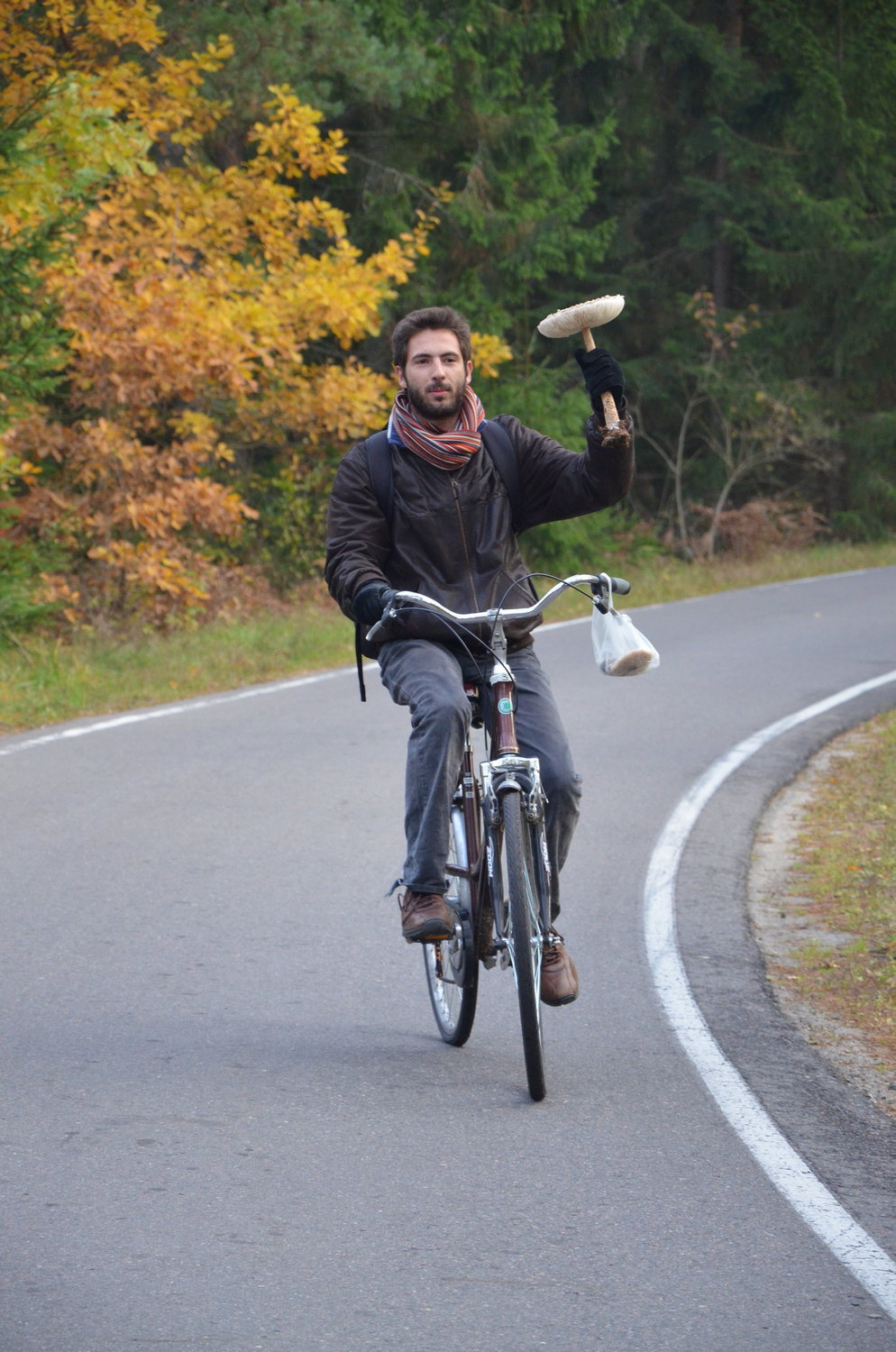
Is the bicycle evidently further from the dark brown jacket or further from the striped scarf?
the striped scarf

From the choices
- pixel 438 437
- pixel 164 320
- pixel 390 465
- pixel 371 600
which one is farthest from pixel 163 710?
pixel 371 600

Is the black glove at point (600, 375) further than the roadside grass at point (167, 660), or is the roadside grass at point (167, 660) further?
the roadside grass at point (167, 660)

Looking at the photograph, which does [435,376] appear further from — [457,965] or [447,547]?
[457,965]

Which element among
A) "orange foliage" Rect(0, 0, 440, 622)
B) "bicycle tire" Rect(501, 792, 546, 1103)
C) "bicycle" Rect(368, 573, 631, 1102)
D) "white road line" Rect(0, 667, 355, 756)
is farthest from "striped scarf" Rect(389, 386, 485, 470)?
"orange foliage" Rect(0, 0, 440, 622)

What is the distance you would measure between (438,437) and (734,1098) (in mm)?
2182

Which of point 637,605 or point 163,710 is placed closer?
point 163,710

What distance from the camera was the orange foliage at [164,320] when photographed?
638 inches

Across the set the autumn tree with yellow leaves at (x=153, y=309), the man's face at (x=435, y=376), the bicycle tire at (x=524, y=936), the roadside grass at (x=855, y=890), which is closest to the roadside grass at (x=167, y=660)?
the autumn tree with yellow leaves at (x=153, y=309)

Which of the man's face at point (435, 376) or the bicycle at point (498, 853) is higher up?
the man's face at point (435, 376)

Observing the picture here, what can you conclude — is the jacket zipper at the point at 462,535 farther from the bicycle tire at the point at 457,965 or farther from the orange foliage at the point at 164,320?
the orange foliage at the point at 164,320

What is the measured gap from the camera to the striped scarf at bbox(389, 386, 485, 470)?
5387mm

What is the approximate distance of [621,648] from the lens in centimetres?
492

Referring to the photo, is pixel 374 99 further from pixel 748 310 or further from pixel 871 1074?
pixel 871 1074

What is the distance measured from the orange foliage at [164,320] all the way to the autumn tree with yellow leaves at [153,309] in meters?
0.02
